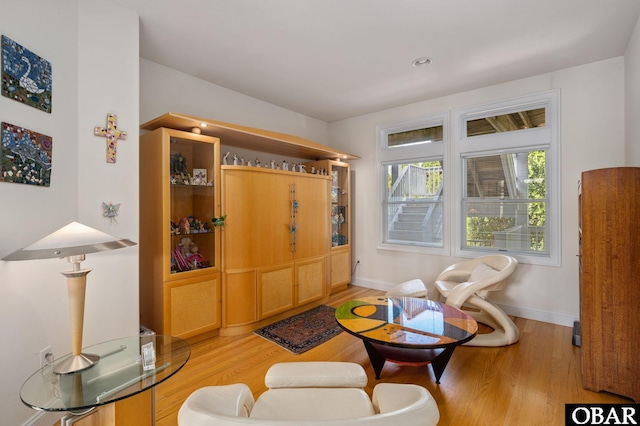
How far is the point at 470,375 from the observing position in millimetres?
2449

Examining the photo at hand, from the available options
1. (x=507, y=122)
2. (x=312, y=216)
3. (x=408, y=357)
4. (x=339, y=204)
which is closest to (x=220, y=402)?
(x=408, y=357)

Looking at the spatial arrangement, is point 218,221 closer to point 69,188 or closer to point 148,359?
point 69,188

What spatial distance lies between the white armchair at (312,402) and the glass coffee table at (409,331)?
69cm

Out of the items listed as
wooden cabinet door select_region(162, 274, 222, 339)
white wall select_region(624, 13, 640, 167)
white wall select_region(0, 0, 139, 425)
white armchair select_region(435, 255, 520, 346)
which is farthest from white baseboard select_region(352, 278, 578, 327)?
white wall select_region(0, 0, 139, 425)

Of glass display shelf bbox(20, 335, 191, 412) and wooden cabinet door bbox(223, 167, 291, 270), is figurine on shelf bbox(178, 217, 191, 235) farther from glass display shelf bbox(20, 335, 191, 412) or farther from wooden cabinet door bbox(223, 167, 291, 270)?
glass display shelf bbox(20, 335, 191, 412)

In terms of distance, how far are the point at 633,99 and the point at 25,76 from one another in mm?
4692

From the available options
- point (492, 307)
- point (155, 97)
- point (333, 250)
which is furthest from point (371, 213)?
point (155, 97)

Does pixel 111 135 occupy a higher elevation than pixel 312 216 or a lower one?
higher

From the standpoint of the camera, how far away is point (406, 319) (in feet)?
8.36

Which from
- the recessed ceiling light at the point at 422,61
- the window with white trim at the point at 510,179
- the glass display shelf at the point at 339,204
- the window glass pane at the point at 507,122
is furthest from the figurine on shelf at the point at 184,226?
the window glass pane at the point at 507,122

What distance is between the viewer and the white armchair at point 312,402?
Answer: 0.87 meters

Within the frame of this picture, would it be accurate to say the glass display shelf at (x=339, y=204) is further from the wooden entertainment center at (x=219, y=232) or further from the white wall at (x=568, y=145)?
the white wall at (x=568, y=145)

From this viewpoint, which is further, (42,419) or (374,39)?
(374,39)

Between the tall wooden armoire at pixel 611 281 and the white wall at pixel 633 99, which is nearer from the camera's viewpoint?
the tall wooden armoire at pixel 611 281
